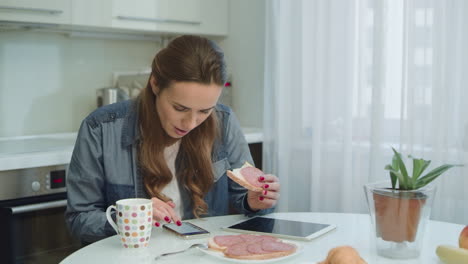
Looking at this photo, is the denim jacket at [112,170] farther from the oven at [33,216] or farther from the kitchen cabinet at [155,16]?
the kitchen cabinet at [155,16]

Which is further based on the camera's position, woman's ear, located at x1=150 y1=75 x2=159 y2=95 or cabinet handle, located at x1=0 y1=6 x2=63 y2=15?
cabinet handle, located at x1=0 y1=6 x2=63 y2=15

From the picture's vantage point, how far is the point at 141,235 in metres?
1.25

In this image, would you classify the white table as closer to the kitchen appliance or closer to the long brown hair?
the long brown hair

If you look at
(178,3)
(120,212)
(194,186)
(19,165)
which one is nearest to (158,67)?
(194,186)

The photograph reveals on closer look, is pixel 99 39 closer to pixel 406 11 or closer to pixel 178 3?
pixel 178 3

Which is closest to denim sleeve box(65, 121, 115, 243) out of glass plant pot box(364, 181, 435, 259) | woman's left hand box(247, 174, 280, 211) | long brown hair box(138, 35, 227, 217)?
long brown hair box(138, 35, 227, 217)

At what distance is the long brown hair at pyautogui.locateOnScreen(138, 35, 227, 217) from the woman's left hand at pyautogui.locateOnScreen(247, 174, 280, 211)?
191 mm

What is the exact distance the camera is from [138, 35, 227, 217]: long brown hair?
1546mm

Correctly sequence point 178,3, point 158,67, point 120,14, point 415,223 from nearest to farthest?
point 415,223
point 158,67
point 120,14
point 178,3

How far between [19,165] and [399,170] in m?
1.36

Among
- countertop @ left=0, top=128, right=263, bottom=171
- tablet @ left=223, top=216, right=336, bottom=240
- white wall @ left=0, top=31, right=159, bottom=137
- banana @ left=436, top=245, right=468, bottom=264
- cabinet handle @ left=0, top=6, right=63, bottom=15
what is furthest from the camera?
white wall @ left=0, top=31, right=159, bottom=137

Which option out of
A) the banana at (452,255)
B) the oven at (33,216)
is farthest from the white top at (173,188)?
the banana at (452,255)

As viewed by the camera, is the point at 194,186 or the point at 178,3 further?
the point at 178,3

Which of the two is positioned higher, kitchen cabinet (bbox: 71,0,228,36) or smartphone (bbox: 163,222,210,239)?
kitchen cabinet (bbox: 71,0,228,36)
